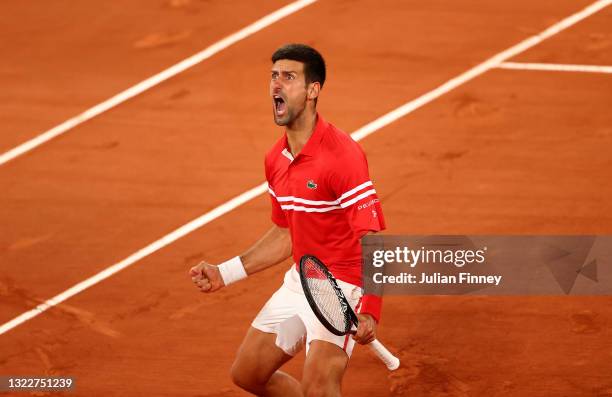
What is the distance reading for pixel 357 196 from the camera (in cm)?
626

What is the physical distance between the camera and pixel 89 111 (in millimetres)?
10344

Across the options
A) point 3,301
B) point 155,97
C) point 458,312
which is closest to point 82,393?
point 3,301

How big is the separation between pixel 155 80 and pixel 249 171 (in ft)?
5.41

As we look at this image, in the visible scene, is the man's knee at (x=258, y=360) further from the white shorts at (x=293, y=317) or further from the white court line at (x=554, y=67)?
the white court line at (x=554, y=67)

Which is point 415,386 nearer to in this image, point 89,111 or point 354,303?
point 354,303

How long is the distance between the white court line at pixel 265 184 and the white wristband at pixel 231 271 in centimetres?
220

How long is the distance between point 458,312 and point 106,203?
10.5ft

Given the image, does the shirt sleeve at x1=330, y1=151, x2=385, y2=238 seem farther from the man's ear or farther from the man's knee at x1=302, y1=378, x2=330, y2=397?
the man's knee at x1=302, y1=378, x2=330, y2=397

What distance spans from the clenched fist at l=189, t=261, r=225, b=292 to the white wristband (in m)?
0.03

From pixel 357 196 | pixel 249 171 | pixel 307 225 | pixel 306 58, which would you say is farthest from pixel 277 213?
pixel 249 171

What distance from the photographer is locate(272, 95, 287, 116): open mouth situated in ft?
21.2

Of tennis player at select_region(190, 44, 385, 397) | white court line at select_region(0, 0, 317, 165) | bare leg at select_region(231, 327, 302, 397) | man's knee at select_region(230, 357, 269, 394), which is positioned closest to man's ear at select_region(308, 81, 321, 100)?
tennis player at select_region(190, 44, 385, 397)

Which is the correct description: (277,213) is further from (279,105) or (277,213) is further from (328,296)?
(328,296)

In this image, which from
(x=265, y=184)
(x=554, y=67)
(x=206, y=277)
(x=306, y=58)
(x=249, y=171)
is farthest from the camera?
(x=554, y=67)
